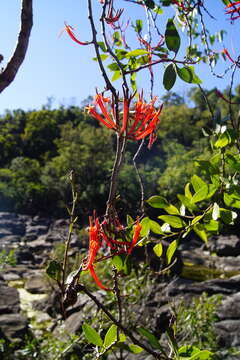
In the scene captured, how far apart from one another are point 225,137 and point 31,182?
19290 mm

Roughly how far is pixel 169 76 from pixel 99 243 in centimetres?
23

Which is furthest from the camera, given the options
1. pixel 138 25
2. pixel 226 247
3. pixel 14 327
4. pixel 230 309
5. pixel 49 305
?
pixel 226 247

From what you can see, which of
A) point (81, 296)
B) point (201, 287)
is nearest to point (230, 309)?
point (201, 287)

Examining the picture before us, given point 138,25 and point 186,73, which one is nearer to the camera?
point 186,73

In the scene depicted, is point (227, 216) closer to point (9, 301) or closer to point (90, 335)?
point (90, 335)

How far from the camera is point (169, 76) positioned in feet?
1.49

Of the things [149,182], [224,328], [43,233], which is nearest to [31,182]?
[43,233]

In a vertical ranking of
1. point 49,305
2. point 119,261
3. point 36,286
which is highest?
point 119,261

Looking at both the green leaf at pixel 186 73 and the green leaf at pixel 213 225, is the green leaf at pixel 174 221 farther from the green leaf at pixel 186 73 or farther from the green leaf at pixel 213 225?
the green leaf at pixel 186 73

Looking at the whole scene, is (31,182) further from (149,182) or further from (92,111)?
(92,111)

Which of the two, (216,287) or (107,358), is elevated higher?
(107,358)

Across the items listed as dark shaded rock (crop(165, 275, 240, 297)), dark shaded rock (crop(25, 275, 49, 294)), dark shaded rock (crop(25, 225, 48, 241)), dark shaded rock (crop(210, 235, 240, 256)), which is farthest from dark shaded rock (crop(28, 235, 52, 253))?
dark shaded rock (crop(165, 275, 240, 297))

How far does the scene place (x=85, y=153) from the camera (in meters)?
18.3

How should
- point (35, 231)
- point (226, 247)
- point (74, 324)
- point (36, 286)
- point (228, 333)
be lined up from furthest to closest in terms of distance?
point (35, 231) < point (226, 247) < point (36, 286) < point (74, 324) < point (228, 333)
